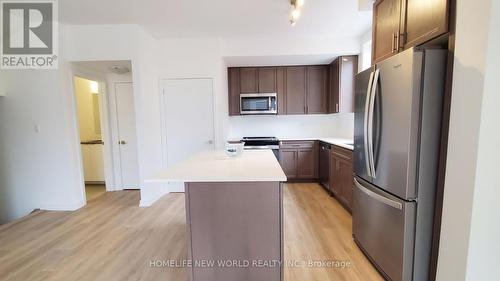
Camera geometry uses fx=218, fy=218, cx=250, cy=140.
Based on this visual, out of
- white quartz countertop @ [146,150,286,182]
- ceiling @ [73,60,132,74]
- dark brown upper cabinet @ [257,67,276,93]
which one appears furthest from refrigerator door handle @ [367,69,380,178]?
ceiling @ [73,60,132,74]

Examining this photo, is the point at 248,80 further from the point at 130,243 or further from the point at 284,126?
the point at 130,243

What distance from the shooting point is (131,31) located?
9.98ft

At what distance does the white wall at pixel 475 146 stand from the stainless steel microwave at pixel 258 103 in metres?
3.10

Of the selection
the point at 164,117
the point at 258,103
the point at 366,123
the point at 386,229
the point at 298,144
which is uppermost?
the point at 258,103

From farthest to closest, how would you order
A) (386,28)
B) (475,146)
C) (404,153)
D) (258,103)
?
(258,103) → (386,28) → (404,153) → (475,146)

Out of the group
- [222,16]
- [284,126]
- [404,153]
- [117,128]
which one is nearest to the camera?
[404,153]

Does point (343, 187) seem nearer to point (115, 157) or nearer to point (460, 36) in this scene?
point (460, 36)

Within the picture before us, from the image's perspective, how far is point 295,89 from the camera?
4.37 meters

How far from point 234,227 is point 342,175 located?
2.00m

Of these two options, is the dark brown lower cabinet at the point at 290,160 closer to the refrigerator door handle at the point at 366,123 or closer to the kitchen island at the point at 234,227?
the refrigerator door handle at the point at 366,123

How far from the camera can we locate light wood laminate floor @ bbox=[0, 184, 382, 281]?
184 cm

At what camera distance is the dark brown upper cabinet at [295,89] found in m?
4.35

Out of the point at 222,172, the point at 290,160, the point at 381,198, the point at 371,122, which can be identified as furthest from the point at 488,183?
the point at 290,160

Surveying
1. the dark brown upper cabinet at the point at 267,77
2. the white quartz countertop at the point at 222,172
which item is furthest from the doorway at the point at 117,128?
the white quartz countertop at the point at 222,172
